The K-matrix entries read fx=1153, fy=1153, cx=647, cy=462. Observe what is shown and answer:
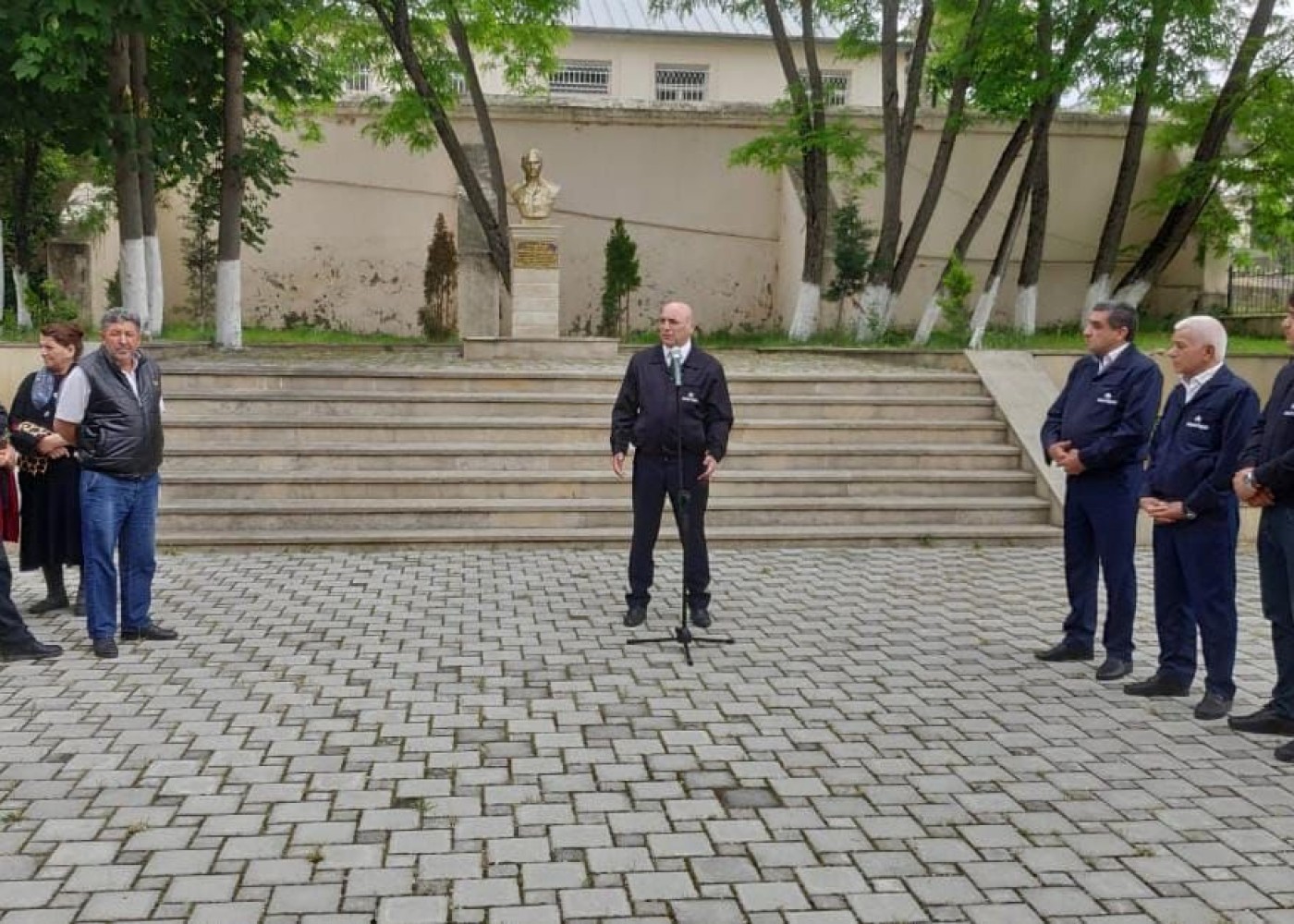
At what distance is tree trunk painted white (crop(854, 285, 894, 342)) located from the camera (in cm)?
1783

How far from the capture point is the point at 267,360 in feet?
46.5

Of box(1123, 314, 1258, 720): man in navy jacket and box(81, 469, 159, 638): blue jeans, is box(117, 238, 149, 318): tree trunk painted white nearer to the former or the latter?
box(81, 469, 159, 638): blue jeans

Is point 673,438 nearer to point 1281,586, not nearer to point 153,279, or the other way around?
point 1281,586

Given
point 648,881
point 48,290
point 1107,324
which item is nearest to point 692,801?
point 648,881

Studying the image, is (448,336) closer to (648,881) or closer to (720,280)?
(720,280)

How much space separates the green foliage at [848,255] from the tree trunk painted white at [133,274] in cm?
1042

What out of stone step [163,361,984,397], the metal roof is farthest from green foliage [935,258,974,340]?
the metal roof

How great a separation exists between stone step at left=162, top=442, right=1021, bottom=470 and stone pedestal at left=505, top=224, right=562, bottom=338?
5711 mm

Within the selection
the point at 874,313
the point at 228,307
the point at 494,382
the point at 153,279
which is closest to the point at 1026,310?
the point at 874,313

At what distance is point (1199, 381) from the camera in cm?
555

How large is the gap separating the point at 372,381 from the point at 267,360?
3.35 metres

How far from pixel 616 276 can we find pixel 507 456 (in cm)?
1118

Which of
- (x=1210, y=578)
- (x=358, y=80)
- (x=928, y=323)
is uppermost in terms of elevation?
(x=358, y=80)

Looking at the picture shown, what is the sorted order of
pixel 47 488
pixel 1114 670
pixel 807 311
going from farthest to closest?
pixel 807 311, pixel 47 488, pixel 1114 670
